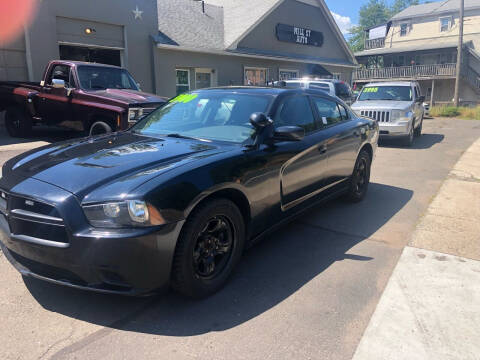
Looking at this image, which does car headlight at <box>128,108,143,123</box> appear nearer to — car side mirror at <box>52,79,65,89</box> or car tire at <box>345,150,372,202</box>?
car side mirror at <box>52,79,65,89</box>

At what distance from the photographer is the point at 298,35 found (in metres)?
22.5

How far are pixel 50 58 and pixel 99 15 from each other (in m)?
2.30

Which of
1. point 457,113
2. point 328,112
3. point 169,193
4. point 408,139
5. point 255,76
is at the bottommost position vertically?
point 408,139

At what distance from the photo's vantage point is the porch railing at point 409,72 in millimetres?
33653

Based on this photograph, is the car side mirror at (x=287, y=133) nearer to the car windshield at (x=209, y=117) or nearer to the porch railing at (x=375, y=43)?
the car windshield at (x=209, y=117)

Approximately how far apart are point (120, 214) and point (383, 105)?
35.3ft

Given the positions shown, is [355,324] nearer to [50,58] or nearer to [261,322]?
[261,322]

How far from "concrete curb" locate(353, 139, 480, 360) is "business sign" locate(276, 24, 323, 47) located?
18.1 m

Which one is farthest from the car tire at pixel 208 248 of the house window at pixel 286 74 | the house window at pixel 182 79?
the house window at pixel 286 74

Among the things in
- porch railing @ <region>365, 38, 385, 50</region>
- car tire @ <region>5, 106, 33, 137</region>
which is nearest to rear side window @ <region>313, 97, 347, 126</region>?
car tire @ <region>5, 106, 33, 137</region>

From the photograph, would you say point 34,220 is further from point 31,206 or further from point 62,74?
point 62,74

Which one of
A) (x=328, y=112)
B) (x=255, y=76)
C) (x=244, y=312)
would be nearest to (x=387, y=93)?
(x=328, y=112)

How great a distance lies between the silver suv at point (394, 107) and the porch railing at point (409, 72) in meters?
23.9

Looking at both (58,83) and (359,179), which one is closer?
(359,179)
